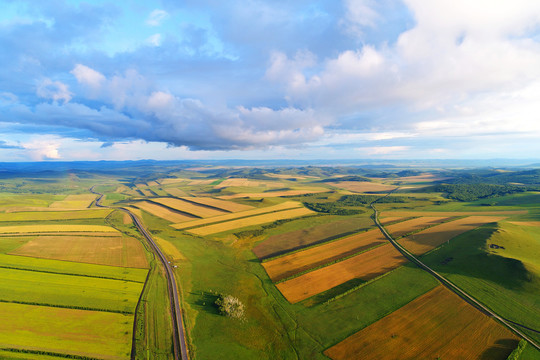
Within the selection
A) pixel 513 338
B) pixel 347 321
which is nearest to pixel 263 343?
pixel 347 321

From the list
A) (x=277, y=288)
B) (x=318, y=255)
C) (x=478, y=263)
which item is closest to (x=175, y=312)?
(x=277, y=288)

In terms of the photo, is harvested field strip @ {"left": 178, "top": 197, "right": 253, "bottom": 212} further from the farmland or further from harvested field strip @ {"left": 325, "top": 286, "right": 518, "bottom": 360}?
harvested field strip @ {"left": 325, "top": 286, "right": 518, "bottom": 360}

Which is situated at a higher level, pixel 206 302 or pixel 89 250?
pixel 89 250

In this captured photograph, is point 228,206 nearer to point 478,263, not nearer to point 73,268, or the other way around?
point 73,268

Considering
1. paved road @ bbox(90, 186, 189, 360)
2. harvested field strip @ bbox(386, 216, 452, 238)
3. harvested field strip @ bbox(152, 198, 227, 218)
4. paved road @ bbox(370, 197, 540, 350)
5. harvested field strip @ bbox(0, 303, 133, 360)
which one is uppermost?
harvested field strip @ bbox(386, 216, 452, 238)

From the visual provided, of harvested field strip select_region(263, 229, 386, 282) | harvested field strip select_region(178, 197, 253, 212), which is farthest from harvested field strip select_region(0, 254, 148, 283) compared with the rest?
harvested field strip select_region(178, 197, 253, 212)

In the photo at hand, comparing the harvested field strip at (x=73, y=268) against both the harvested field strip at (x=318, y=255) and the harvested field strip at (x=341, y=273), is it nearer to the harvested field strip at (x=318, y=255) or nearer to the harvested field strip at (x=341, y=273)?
the harvested field strip at (x=318, y=255)
